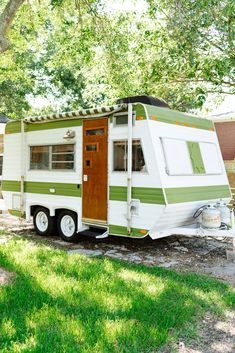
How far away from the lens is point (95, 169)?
7602 mm

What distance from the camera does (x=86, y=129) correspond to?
7809 millimetres

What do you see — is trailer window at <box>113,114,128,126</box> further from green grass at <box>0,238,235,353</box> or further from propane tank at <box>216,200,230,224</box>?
green grass at <box>0,238,235,353</box>

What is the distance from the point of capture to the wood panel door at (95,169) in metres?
7.42

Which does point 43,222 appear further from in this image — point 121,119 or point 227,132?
point 227,132

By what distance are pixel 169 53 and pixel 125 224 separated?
209 inches

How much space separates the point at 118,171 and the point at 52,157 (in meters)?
2.02

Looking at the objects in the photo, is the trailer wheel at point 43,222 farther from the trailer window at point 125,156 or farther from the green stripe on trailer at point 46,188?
the trailer window at point 125,156

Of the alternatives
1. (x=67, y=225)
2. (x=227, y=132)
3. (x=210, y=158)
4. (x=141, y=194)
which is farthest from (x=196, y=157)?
(x=227, y=132)

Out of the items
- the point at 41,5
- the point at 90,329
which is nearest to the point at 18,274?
the point at 90,329

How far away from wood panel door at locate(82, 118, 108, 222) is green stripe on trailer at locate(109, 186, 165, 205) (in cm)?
21

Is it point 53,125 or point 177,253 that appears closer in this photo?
point 177,253

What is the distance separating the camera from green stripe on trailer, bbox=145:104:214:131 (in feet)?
22.4

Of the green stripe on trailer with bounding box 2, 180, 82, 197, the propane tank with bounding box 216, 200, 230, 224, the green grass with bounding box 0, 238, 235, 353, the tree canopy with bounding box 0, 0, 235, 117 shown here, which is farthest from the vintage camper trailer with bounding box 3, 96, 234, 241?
the tree canopy with bounding box 0, 0, 235, 117

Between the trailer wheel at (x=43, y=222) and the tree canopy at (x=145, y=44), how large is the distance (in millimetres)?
4830
